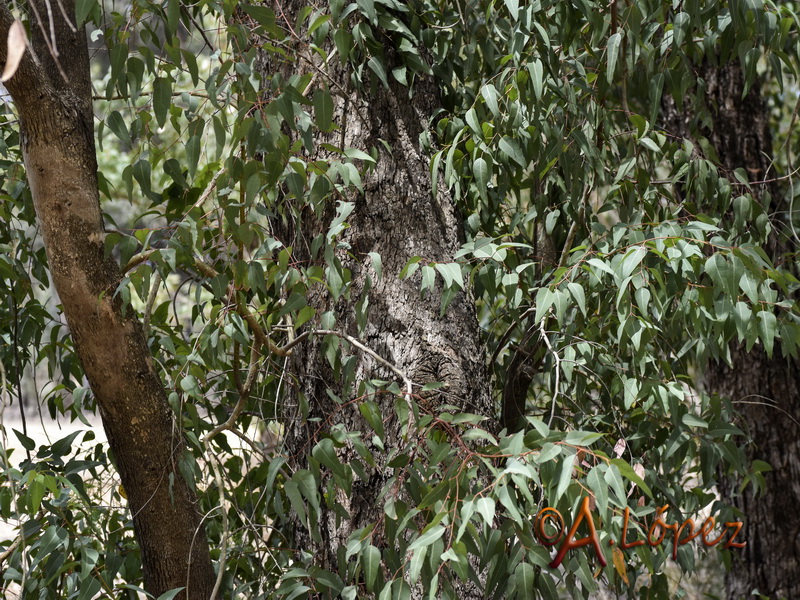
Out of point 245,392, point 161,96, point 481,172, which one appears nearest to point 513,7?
point 481,172

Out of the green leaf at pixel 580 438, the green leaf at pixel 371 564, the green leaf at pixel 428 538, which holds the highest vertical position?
the green leaf at pixel 580 438

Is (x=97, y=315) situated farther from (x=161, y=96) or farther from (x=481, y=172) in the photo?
(x=481, y=172)

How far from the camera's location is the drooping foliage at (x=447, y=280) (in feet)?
3.45

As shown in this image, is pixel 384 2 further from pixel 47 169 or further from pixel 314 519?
pixel 314 519

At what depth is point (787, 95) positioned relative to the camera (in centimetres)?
334

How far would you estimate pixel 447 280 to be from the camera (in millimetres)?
1135

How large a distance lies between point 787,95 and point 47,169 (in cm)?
308

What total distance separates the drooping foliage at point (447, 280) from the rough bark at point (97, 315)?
0.05 meters

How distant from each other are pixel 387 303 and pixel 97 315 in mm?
464

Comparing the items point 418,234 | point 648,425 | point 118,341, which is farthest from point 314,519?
point 648,425

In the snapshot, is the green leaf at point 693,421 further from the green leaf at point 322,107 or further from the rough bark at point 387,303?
the green leaf at point 322,107

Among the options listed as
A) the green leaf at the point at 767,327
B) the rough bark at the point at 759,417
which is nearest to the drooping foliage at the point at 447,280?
the green leaf at the point at 767,327

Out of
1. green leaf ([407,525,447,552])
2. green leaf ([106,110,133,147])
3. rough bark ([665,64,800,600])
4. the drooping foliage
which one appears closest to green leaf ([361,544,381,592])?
the drooping foliage

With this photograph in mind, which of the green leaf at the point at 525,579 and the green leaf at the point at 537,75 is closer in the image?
the green leaf at the point at 525,579
